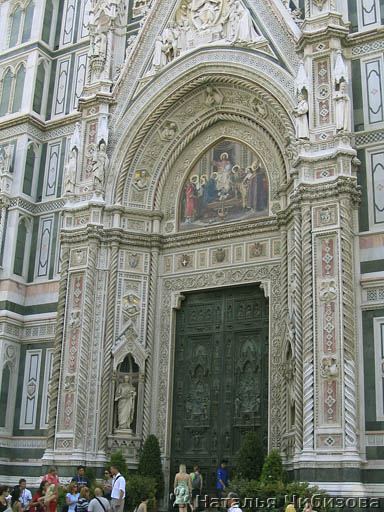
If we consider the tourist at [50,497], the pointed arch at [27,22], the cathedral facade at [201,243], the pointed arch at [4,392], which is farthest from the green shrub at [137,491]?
the pointed arch at [27,22]

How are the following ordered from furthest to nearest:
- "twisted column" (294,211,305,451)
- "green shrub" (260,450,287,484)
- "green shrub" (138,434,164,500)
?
"green shrub" (138,434,164,500)
"twisted column" (294,211,305,451)
"green shrub" (260,450,287,484)

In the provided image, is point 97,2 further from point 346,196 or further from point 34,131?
point 346,196

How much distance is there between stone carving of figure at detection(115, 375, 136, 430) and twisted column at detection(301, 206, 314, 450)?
226 inches

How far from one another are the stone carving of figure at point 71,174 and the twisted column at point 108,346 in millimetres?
2370

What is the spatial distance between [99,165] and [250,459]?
10002mm

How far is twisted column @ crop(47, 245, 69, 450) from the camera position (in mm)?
21344

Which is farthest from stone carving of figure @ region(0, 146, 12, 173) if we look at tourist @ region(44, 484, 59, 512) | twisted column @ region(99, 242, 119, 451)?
tourist @ region(44, 484, 59, 512)

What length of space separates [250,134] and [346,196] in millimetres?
5183

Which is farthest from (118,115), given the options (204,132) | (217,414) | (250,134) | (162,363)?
(217,414)

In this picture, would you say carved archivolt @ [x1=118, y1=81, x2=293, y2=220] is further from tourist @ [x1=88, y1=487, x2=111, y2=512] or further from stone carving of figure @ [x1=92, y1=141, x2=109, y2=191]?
tourist @ [x1=88, y1=487, x2=111, y2=512]

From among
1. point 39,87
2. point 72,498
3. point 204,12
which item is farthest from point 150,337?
point 39,87

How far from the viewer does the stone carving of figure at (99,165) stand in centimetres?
2305

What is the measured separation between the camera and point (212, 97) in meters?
23.2

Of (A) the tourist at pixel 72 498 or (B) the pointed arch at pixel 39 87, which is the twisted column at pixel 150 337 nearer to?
(A) the tourist at pixel 72 498
